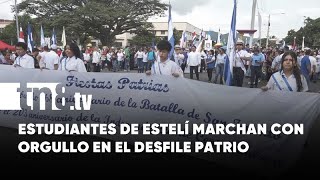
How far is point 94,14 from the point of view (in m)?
55.6

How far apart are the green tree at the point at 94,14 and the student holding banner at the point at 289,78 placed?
51437mm

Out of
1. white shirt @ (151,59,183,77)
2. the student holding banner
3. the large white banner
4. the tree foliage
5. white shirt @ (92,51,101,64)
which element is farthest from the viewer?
the tree foliage

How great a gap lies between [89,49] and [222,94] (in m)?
19.8

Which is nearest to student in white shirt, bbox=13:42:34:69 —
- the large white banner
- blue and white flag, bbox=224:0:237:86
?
the large white banner

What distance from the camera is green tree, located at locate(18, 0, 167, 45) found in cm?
5584

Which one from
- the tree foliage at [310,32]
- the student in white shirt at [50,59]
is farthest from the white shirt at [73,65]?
the tree foliage at [310,32]

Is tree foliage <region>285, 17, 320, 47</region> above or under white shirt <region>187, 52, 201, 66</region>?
above

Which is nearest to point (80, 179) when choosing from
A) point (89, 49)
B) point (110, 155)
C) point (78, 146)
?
point (110, 155)

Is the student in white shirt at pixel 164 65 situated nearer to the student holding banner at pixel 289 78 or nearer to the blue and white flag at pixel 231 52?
the student holding banner at pixel 289 78

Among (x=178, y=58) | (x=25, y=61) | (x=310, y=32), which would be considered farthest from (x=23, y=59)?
(x=310, y=32)

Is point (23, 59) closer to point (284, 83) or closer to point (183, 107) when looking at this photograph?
point (183, 107)

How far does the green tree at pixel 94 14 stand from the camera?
55.8 metres

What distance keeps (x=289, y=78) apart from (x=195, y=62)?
42.9 feet

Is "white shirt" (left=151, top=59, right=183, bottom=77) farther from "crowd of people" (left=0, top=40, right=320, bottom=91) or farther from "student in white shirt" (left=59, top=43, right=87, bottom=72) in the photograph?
"student in white shirt" (left=59, top=43, right=87, bottom=72)
